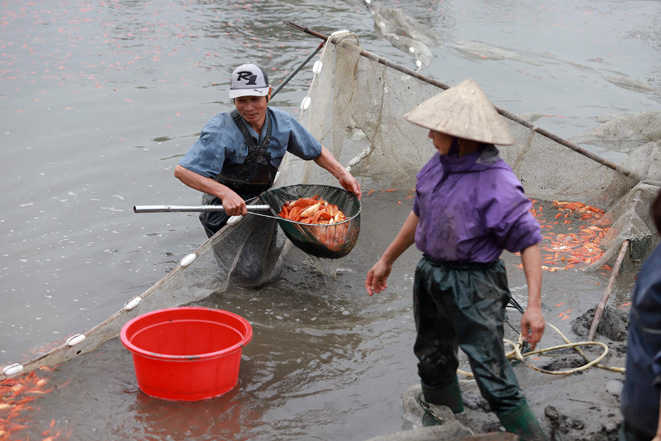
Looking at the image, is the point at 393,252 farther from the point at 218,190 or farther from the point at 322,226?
the point at 218,190

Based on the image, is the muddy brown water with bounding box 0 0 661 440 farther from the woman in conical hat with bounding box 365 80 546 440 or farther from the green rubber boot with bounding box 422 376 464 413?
the woman in conical hat with bounding box 365 80 546 440

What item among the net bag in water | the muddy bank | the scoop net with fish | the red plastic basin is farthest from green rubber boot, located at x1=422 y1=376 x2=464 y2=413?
the scoop net with fish


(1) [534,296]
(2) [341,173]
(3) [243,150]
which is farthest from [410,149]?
(1) [534,296]

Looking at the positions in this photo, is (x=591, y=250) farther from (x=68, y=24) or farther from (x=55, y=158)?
(x=68, y=24)

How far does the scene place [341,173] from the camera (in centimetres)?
567

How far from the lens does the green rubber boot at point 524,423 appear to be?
10.8 feet

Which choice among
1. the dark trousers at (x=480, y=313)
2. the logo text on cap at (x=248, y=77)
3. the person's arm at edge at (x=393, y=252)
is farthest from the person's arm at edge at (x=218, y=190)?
the dark trousers at (x=480, y=313)

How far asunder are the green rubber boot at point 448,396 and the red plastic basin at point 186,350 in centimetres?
112

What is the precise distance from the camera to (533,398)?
3.96 metres

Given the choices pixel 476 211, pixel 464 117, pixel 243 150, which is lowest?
pixel 243 150

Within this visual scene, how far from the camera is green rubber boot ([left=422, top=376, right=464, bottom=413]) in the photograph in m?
3.71

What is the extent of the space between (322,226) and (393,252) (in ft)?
4.63

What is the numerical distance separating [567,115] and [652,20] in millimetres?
9823

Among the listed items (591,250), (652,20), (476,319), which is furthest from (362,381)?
(652,20)
